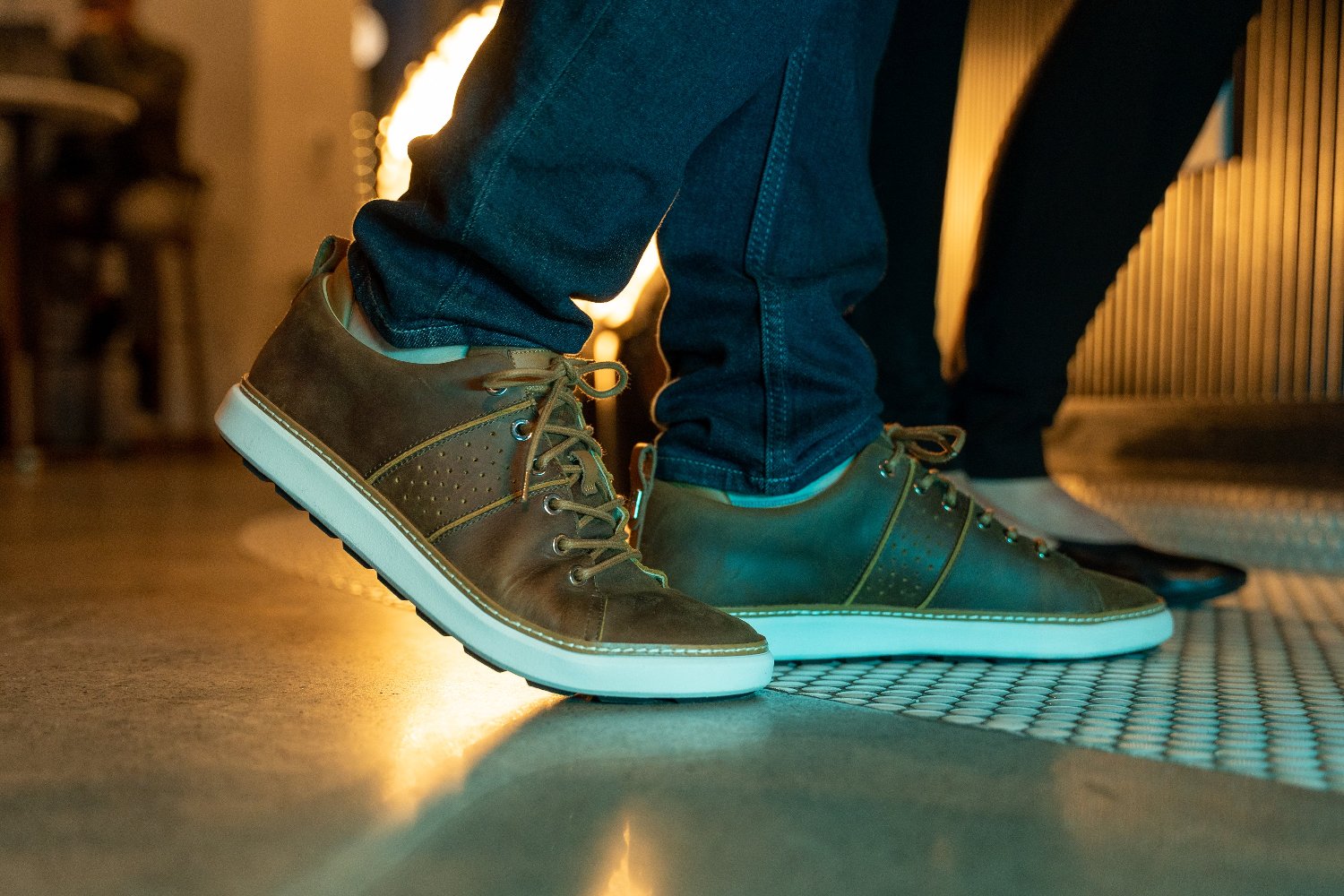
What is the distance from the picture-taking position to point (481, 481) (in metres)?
0.54

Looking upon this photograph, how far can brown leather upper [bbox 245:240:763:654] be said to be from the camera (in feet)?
1.64

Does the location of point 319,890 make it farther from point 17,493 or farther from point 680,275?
point 17,493

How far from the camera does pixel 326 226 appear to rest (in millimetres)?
3980

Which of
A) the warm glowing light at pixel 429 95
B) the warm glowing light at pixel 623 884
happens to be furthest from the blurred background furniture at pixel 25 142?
the warm glowing light at pixel 623 884

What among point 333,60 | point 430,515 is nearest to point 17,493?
point 430,515

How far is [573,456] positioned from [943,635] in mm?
257

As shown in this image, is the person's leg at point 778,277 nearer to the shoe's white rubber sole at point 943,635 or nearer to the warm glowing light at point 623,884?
the shoe's white rubber sole at point 943,635

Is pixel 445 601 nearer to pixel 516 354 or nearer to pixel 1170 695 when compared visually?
pixel 516 354

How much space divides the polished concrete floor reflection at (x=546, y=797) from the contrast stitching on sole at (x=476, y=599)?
0.03m

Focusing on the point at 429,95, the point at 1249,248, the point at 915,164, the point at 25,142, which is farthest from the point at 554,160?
the point at 25,142

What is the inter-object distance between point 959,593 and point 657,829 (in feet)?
1.09

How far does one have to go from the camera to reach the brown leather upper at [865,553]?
0.61m

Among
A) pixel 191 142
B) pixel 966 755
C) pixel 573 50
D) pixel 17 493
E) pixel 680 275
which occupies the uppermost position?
pixel 191 142

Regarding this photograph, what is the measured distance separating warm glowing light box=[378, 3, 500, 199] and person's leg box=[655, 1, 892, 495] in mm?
917
